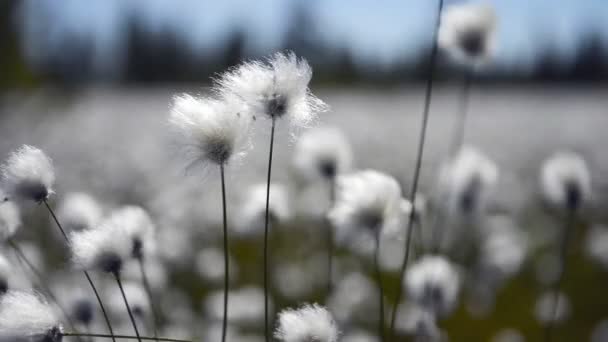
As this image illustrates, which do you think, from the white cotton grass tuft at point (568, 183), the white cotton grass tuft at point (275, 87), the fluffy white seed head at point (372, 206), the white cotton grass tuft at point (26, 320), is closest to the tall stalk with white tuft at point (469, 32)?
the white cotton grass tuft at point (568, 183)

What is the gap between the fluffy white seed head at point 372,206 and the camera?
985 mm

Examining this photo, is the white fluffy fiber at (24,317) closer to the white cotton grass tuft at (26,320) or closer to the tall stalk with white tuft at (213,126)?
the white cotton grass tuft at (26,320)

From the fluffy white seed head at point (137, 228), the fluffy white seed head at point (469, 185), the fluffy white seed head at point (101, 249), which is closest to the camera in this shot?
the fluffy white seed head at point (101, 249)

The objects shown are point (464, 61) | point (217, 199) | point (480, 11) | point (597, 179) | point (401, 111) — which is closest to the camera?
point (480, 11)

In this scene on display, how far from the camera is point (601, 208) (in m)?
4.51

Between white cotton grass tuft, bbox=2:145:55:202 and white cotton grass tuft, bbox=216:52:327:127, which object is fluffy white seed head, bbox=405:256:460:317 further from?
white cotton grass tuft, bbox=2:145:55:202

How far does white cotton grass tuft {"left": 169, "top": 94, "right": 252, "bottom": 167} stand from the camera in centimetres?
87

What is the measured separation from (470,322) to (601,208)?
7.99 feet

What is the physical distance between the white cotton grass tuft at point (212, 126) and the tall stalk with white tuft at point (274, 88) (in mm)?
22

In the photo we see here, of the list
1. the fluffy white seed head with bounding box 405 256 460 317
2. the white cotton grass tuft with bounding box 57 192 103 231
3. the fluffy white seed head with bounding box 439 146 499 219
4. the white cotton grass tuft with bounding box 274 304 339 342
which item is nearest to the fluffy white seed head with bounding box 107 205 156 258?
the white cotton grass tuft with bounding box 57 192 103 231

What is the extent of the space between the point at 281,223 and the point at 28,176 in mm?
833

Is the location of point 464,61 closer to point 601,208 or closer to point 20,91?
point 601,208

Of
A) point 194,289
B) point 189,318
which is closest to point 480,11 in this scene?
point 189,318

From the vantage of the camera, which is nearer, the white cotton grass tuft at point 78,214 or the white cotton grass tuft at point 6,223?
the white cotton grass tuft at point 6,223
